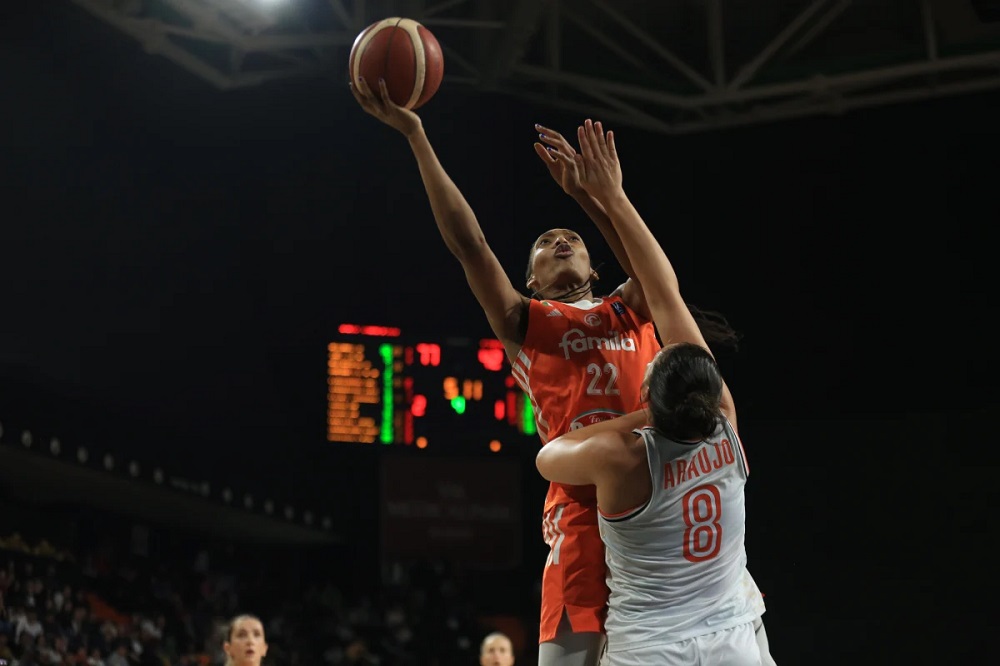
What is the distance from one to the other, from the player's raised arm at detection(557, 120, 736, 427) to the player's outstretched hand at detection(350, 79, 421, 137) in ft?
1.66

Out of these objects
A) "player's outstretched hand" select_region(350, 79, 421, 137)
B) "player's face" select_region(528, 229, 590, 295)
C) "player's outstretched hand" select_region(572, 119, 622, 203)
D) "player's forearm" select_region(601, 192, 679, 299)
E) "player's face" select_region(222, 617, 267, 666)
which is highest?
"player's outstretched hand" select_region(350, 79, 421, 137)

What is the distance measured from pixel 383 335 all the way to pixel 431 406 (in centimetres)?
91

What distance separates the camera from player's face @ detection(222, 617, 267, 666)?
20.2 ft

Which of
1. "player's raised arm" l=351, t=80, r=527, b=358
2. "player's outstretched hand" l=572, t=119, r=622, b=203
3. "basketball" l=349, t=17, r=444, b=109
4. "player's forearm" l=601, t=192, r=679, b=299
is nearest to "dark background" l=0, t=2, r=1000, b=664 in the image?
"basketball" l=349, t=17, r=444, b=109

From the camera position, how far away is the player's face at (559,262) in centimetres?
379

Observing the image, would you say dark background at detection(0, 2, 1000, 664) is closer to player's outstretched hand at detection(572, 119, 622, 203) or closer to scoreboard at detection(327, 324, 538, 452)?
scoreboard at detection(327, 324, 538, 452)

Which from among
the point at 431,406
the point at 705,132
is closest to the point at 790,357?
the point at 705,132

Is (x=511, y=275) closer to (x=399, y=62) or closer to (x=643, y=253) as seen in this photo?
(x=399, y=62)

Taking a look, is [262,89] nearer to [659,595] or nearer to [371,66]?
[371,66]

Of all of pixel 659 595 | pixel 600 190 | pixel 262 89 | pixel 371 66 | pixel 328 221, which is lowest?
pixel 659 595

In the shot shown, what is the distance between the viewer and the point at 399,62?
12.4ft

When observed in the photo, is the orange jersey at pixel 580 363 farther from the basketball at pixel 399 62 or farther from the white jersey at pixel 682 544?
the basketball at pixel 399 62

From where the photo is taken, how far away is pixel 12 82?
11734 millimetres

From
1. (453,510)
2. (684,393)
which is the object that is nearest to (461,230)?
(684,393)
